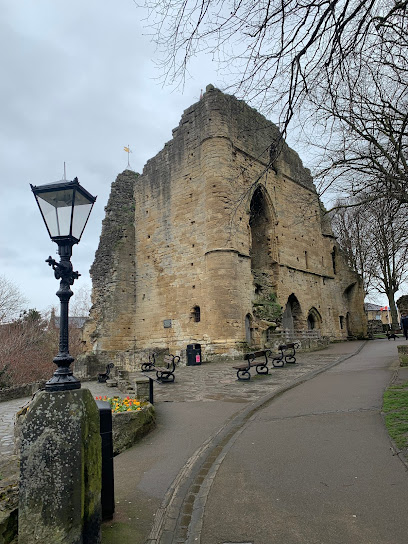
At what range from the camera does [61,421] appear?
280 cm

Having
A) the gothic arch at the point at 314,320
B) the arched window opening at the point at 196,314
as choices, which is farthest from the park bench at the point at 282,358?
the gothic arch at the point at 314,320

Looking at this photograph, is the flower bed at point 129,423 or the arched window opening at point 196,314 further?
the arched window opening at point 196,314

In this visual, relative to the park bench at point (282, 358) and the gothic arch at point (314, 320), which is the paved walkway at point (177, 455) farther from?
the gothic arch at point (314, 320)

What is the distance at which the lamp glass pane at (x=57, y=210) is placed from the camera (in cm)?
355

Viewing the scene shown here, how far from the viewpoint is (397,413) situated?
20.5 feet

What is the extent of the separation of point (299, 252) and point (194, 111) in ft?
38.8

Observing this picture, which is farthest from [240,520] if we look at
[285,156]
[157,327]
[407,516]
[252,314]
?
[285,156]

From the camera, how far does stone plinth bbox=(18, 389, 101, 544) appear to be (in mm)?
2639

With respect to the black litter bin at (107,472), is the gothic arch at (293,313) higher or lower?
higher

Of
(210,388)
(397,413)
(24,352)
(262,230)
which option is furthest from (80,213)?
(262,230)

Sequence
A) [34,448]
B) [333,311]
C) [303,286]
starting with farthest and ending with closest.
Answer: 1. [333,311]
2. [303,286]
3. [34,448]

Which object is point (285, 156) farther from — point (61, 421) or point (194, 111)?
point (61, 421)

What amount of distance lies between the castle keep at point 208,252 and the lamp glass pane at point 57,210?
1531 centimetres

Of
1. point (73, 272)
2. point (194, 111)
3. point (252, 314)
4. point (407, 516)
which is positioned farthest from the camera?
point (194, 111)
